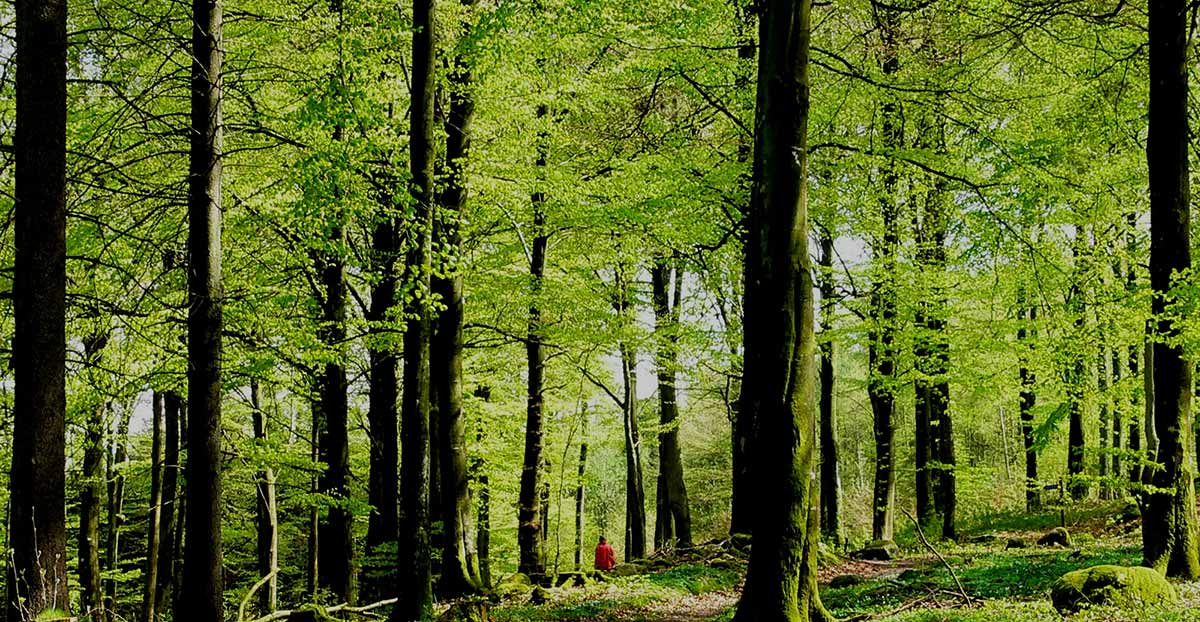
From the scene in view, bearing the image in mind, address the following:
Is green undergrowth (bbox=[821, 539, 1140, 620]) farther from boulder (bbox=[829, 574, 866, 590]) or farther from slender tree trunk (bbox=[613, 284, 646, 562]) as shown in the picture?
slender tree trunk (bbox=[613, 284, 646, 562])

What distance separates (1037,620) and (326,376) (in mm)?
11411

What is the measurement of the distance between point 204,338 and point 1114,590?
8646 millimetres

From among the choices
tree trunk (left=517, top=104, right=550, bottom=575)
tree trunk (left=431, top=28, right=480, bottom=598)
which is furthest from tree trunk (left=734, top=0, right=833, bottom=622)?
tree trunk (left=517, top=104, right=550, bottom=575)

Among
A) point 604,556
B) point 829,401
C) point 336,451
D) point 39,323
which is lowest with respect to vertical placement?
point 604,556

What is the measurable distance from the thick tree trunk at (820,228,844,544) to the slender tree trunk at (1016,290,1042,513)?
3599mm

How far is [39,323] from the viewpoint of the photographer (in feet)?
21.0

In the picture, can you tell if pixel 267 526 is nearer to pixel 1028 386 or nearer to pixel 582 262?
pixel 582 262

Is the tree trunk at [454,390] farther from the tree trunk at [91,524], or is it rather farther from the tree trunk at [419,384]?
the tree trunk at [91,524]

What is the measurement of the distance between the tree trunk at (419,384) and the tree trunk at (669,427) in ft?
26.7

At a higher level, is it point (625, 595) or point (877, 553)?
point (625, 595)

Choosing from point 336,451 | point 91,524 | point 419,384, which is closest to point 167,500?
point 91,524

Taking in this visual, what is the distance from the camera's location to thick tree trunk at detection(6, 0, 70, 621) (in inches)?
241

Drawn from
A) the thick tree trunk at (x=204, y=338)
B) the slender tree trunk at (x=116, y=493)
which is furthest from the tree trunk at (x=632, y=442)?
the thick tree trunk at (x=204, y=338)

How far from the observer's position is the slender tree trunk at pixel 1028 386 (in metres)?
14.8
